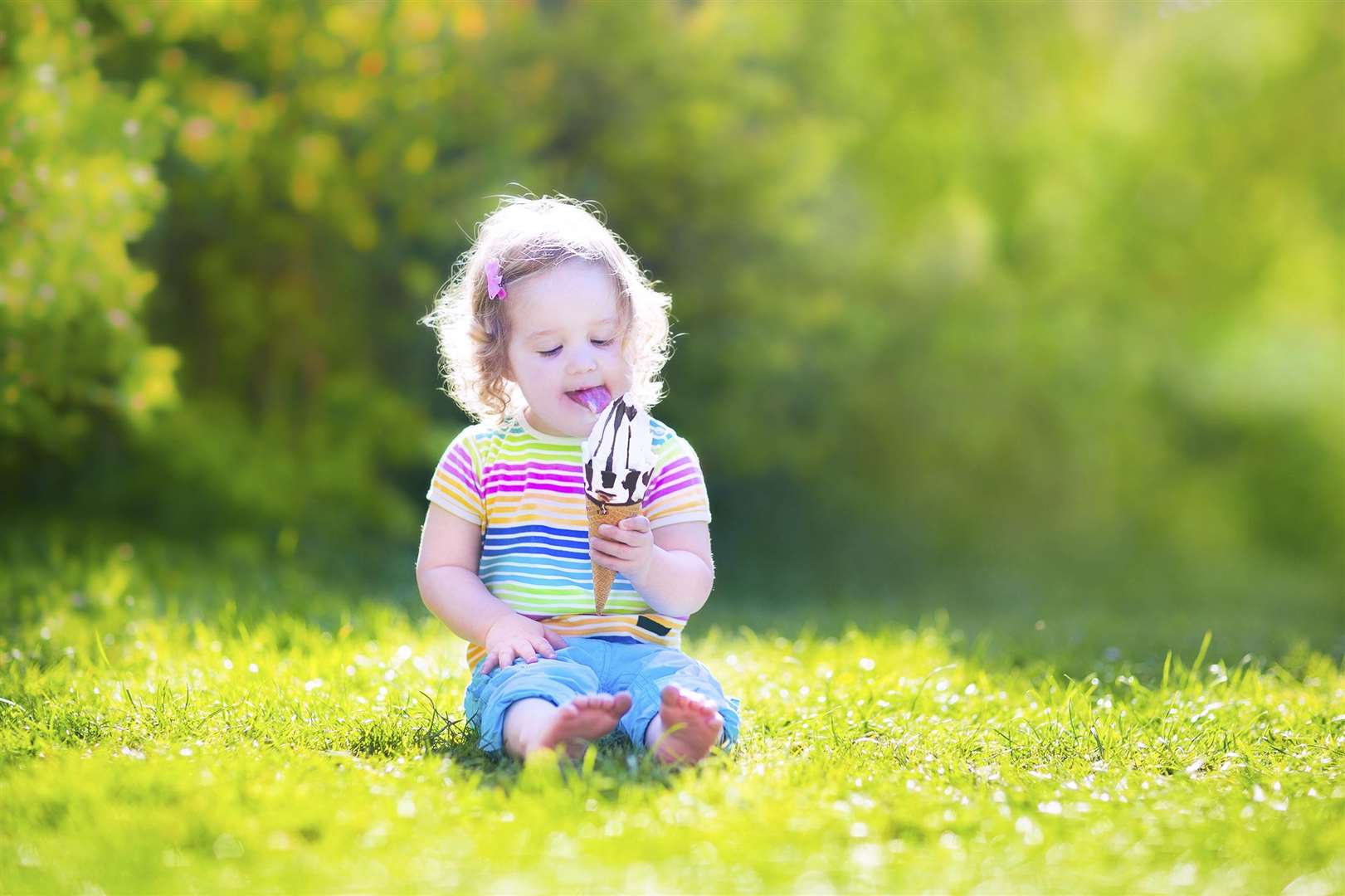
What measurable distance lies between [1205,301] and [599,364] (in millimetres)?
9937

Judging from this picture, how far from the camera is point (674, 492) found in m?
2.95

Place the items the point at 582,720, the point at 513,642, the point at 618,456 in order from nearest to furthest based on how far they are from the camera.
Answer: the point at 582,720, the point at 618,456, the point at 513,642

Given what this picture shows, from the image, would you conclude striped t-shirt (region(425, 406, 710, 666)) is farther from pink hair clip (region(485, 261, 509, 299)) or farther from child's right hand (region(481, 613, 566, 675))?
pink hair clip (region(485, 261, 509, 299))

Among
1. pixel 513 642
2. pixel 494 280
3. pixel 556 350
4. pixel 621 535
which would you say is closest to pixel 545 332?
pixel 556 350

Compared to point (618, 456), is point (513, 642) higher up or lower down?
lower down

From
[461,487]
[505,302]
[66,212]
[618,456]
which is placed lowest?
[618,456]

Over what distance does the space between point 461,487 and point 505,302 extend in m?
0.42

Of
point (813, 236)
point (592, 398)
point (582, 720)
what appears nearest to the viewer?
point (582, 720)

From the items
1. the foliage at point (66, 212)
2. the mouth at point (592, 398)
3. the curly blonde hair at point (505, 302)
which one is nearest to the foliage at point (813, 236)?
the foliage at point (66, 212)

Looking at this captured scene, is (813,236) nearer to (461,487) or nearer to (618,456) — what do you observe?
(461,487)

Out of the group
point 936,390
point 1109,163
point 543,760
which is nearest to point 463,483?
point 543,760

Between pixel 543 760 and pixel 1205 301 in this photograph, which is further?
pixel 1205 301

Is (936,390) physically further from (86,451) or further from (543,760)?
(543,760)

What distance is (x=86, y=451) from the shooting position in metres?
7.54
